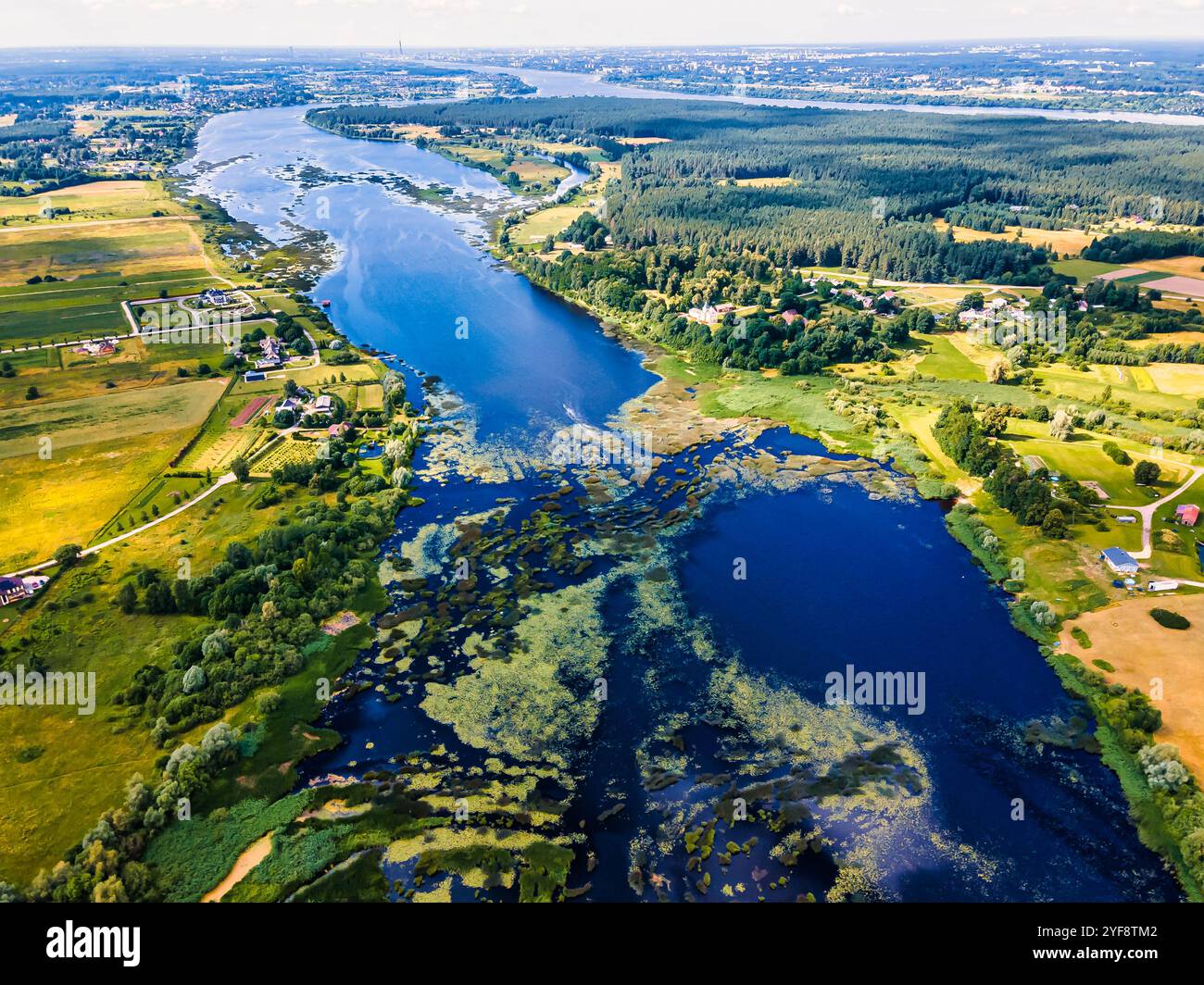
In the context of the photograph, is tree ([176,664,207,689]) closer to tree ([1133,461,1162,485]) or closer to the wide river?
the wide river

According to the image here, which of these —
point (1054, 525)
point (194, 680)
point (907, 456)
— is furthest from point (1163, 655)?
point (194, 680)

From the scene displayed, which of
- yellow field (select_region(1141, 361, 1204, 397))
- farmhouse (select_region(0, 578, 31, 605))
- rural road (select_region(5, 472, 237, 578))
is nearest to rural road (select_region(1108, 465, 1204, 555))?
yellow field (select_region(1141, 361, 1204, 397))

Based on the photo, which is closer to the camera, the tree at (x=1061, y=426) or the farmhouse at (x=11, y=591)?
the farmhouse at (x=11, y=591)

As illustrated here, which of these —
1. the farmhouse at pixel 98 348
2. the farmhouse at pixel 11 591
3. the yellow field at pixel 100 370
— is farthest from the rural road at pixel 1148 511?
the farmhouse at pixel 98 348

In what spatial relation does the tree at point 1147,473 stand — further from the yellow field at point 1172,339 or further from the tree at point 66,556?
the tree at point 66,556

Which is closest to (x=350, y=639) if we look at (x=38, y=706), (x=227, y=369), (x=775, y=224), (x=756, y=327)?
(x=38, y=706)

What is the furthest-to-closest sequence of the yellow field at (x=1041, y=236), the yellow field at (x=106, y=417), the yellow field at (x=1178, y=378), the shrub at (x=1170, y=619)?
the yellow field at (x=1041, y=236) < the yellow field at (x=1178, y=378) < the yellow field at (x=106, y=417) < the shrub at (x=1170, y=619)

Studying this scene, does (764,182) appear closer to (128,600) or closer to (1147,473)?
(1147,473)
